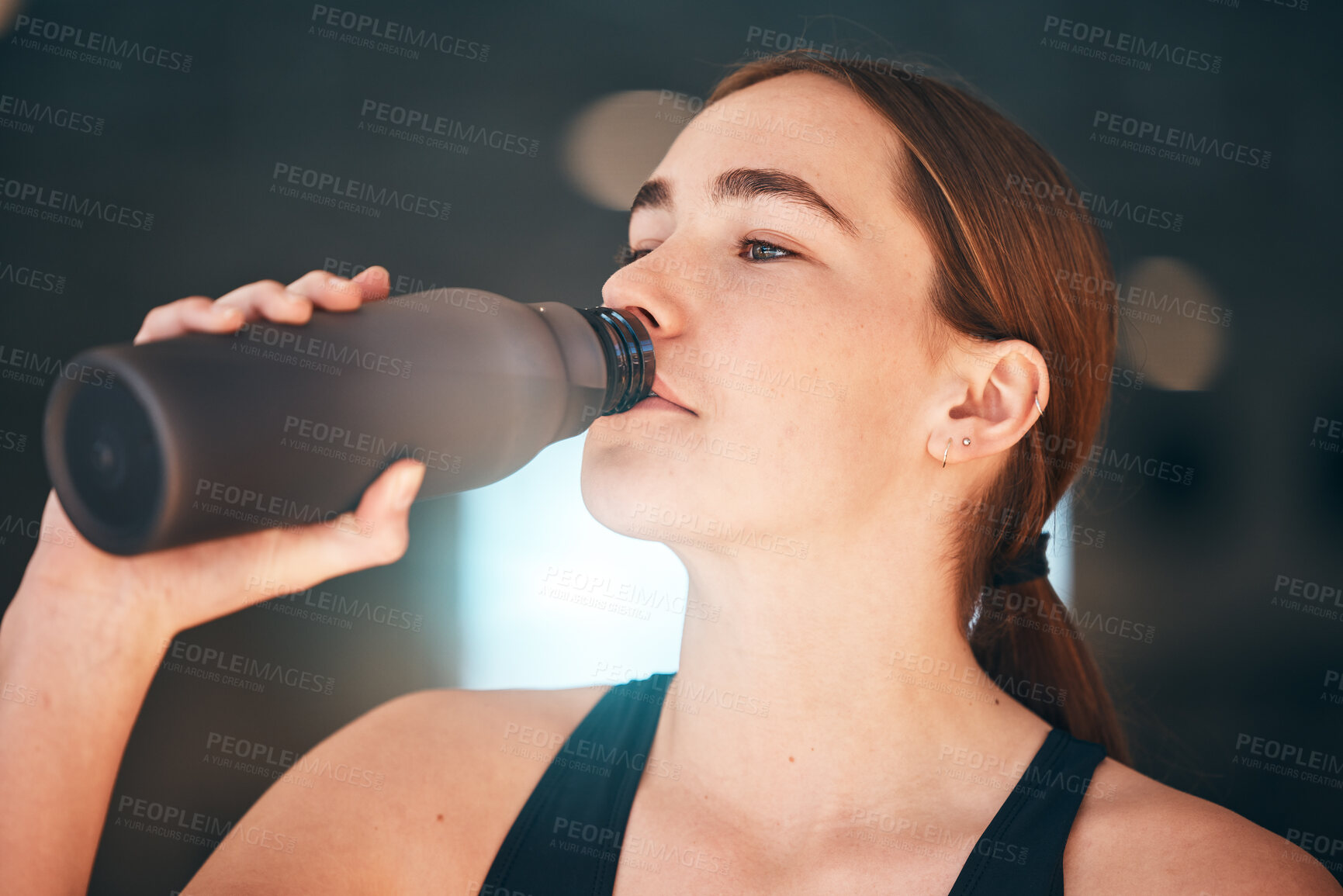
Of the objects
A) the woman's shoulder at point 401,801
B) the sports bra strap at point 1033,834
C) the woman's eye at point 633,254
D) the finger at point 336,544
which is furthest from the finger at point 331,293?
the sports bra strap at point 1033,834

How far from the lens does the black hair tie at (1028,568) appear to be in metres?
1.08

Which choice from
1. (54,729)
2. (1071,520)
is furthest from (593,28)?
(54,729)

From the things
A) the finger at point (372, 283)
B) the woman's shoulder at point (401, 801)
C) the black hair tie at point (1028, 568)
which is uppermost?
the finger at point (372, 283)

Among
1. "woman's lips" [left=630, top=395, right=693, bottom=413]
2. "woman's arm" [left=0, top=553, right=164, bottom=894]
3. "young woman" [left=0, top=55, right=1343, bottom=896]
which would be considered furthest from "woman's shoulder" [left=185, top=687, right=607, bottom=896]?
"woman's lips" [left=630, top=395, right=693, bottom=413]

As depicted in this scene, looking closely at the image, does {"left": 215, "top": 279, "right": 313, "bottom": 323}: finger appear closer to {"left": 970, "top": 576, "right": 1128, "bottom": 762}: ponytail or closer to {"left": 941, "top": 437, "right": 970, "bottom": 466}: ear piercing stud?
{"left": 941, "top": 437, "right": 970, "bottom": 466}: ear piercing stud

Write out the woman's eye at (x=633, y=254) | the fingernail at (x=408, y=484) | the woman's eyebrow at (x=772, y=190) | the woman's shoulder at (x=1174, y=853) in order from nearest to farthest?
the fingernail at (x=408, y=484)
the woman's shoulder at (x=1174, y=853)
the woman's eyebrow at (x=772, y=190)
the woman's eye at (x=633, y=254)

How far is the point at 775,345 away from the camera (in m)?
0.81

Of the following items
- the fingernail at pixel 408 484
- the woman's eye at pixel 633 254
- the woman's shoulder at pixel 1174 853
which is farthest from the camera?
the woman's eye at pixel 633 254

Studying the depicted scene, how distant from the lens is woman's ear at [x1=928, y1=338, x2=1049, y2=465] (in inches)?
35.4

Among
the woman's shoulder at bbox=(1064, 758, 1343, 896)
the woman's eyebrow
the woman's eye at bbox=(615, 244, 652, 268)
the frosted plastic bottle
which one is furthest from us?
the woman's eye at bbox=(615, 244, 652, 268)

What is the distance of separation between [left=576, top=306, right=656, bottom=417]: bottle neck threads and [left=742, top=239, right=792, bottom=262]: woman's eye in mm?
151

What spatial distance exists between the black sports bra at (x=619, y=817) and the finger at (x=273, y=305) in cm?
61

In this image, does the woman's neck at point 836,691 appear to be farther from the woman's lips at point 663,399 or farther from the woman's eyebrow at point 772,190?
the woman's eyebrow at point 772,190

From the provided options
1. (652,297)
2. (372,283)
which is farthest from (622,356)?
(372,283)
